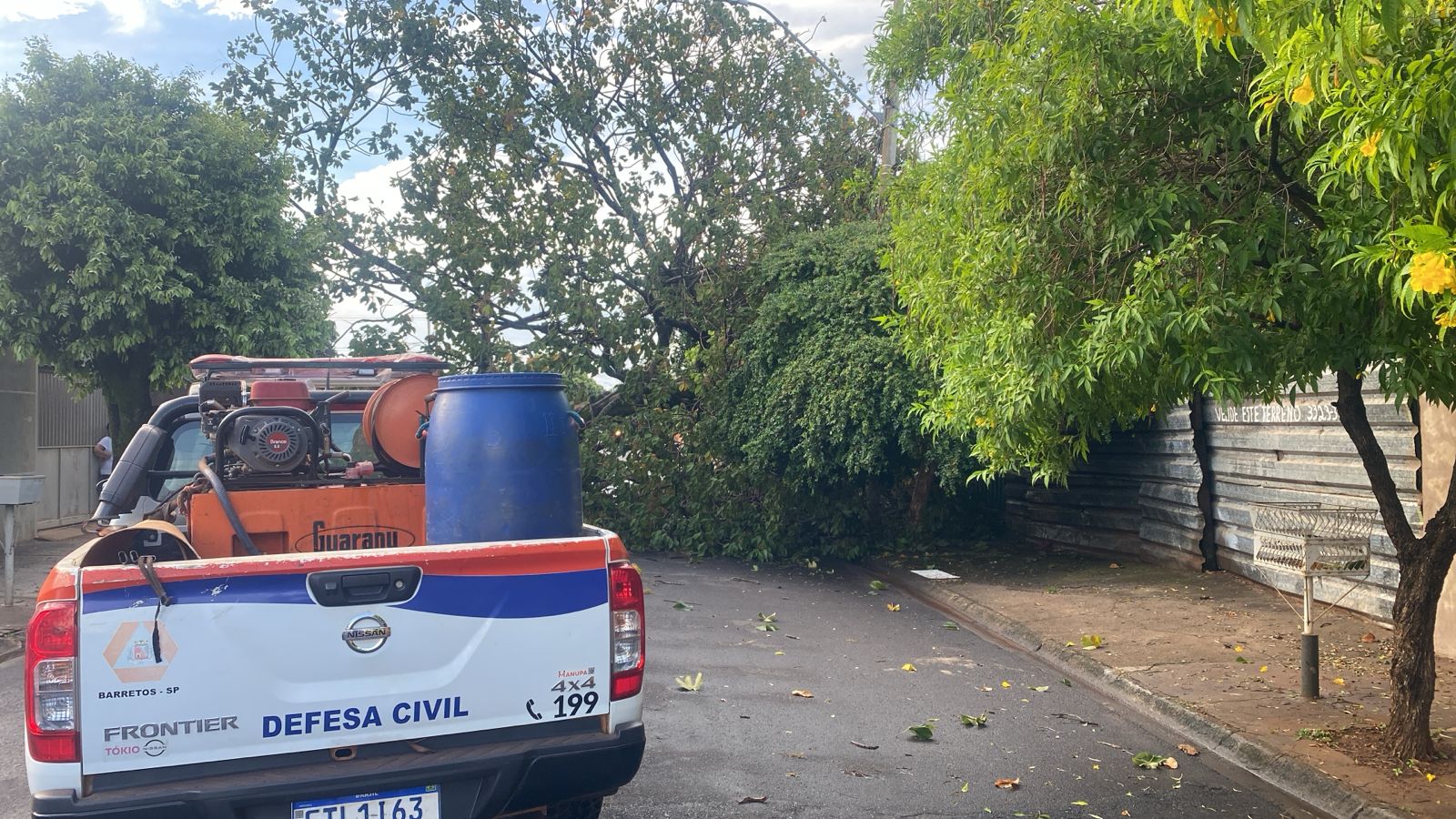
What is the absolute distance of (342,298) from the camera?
16562 mm

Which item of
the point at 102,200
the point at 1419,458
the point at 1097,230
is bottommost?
the point at 1419,458

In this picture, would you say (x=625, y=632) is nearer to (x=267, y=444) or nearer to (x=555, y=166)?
(x=267, y=444)

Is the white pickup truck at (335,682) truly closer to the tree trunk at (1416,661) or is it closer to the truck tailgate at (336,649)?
the truck tailgate at (336,649)

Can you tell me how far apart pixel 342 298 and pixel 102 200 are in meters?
4.53

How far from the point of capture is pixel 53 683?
137 inches

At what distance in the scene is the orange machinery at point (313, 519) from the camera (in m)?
5.05

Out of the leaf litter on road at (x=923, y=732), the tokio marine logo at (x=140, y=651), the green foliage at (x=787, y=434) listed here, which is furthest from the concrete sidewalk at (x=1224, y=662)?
the tokio marine logo at (x=140, y=651)

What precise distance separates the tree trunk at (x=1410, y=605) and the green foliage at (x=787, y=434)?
707 cm

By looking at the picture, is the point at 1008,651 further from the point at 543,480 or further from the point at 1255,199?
the point at 543,480

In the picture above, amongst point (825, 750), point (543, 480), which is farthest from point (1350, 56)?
point (825, 750)

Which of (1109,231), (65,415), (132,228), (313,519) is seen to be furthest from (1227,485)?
(65,415)

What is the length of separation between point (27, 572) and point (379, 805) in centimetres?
1173

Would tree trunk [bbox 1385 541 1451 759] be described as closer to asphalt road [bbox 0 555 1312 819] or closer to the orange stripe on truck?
asphalt road [bbox 0 555 1312 819]

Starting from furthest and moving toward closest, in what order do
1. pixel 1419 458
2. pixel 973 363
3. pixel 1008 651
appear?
pixel 1008 651 < pixel 1419 458 < pixel 973 363
